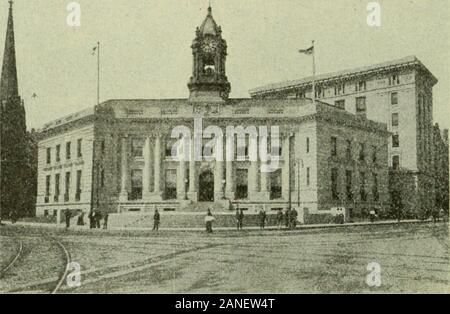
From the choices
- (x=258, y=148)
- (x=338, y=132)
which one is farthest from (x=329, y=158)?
(x=258, y=148)

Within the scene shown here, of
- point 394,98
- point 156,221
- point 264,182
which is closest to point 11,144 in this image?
point 156,221

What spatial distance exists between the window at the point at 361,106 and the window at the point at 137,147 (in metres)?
22.1

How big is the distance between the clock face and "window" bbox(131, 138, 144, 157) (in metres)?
9.36

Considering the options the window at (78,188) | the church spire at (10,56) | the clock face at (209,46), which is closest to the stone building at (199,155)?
the window at (78,188)

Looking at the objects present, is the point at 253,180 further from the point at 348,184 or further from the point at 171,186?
the point at 348,184

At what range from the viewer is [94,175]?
4403 cm

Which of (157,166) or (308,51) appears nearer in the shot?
(308,51)

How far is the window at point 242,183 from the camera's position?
44.8m

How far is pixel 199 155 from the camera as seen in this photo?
141 feet

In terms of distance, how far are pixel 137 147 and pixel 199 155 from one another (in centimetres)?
563

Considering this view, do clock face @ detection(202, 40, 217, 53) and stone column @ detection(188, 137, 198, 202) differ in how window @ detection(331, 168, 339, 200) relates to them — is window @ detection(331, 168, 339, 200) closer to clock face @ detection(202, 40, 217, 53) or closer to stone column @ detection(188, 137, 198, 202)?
stone column @ detection(188, 137, 198, 202)

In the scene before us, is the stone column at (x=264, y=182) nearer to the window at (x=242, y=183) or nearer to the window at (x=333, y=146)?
the window at (x=242, y=183)

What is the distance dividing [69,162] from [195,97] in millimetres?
10860

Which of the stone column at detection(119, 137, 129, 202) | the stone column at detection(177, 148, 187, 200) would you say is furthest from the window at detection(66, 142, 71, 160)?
the stone column at detection(177, 148, 187, 200)
